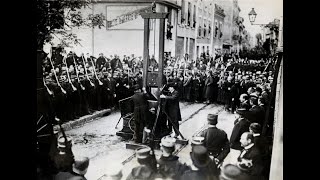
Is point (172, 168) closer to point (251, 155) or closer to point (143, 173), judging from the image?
point (143, 173)

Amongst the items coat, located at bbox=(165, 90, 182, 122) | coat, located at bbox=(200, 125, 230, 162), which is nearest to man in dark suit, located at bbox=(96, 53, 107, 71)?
coat, located at bbox=(165, 90, 182, 122)

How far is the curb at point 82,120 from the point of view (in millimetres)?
1897

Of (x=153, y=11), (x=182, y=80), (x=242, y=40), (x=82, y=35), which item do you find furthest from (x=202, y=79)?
(x=82, y=35)

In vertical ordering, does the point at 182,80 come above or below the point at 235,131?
above

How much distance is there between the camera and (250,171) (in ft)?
5.69

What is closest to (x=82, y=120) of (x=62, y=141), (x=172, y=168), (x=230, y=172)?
(x=62, y=141)

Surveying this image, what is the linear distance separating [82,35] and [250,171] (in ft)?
3.07

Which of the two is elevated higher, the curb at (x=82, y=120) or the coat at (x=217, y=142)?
the curb at (x=82, y=120)

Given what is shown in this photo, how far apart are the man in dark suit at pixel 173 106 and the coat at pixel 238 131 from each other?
24 cm

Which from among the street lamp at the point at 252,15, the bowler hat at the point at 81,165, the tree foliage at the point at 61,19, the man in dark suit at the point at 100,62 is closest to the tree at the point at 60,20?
the tree foliage at the point at 61,19

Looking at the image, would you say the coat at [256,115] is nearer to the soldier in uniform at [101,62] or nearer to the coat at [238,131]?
the coat at [238,131]

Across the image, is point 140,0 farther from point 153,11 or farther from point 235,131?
point 235,131

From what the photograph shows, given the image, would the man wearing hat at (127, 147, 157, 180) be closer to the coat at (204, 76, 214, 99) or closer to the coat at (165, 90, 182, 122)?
the coat at (165, 90, 182, 122)
